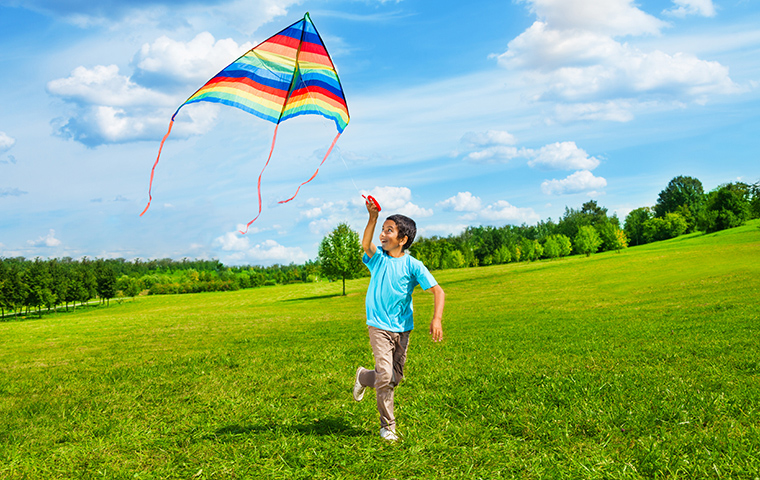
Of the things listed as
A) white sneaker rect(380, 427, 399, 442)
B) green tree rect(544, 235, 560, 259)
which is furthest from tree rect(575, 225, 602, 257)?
white sneaker rect(380, 427, 399, 442)

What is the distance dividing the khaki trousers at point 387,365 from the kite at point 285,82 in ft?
10.0

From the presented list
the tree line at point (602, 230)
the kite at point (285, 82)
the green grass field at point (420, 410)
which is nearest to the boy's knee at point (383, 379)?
the green grass field at point (420, 410)

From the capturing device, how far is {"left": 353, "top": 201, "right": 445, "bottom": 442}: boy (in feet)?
17.4

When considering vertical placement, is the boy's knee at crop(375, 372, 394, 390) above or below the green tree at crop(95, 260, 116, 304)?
below

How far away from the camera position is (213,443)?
5.43 metres

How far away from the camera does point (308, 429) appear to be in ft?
18.9

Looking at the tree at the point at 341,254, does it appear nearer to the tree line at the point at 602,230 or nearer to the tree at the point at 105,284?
the tree line at the point at 602,230

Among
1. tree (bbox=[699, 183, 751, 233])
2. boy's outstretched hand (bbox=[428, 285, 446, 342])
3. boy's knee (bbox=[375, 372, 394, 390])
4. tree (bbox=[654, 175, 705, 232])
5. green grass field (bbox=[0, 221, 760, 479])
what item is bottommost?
green grass field (bbox=[0, 221, 760, 479])

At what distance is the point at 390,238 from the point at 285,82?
11.6ft

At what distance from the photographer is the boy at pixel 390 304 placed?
5.29 meters

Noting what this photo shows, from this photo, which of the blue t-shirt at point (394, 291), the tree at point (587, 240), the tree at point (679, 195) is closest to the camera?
the blue t-shirt at point (394, 291)

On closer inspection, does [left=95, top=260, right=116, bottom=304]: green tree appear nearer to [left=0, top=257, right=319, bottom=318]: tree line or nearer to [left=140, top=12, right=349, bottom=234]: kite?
[left=0, top=257, right=319, bottom=318]: tree line

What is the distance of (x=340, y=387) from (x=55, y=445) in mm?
3930

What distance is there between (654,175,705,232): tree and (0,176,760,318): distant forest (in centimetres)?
23
